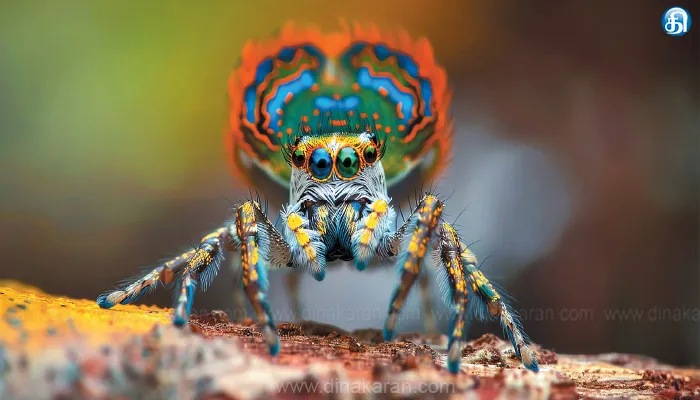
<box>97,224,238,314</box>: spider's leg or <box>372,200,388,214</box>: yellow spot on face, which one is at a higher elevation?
<box>372,200,388,214</box>: yellow spot on face

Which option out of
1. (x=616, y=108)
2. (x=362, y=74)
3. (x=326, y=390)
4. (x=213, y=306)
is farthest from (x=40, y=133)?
(x=616, y=108)

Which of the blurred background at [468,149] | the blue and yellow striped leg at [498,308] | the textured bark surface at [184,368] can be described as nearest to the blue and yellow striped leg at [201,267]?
the textured bark surface at [184,368]

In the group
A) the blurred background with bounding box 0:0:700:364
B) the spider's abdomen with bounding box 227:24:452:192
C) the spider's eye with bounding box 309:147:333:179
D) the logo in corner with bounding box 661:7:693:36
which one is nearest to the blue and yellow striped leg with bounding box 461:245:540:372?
the spider's eye with bounding box 309:147:333:179

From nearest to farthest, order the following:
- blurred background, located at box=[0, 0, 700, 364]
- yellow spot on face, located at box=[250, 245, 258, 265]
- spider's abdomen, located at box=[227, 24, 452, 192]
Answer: yellow spot on face, located at box=[250, 245, 258, 265], spider's abdomen, located at box=[227, 24, 452, 192], blurred background, located at box=[0, 0, 700, 364]

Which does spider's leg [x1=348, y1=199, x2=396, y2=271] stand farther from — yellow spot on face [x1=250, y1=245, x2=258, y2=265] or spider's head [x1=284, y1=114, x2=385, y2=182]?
yellow spot on face [x1=250, y1=245, x2=258, y2=265]

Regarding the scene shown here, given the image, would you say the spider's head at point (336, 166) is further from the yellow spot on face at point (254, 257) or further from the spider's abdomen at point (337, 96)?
the yellow spot on face at point (254, 257)

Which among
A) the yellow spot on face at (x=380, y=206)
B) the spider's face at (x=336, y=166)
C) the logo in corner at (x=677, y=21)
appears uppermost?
the logo in corner at (x=677, y=21)
